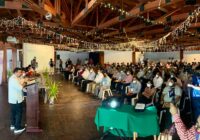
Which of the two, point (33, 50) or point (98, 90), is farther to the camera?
point (33, 50)

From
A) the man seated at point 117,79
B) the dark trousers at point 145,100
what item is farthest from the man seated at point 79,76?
the dark trousers at point 145,100

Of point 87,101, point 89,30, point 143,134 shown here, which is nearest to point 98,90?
point 87,101

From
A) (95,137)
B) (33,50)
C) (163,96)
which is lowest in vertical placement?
(95,137)

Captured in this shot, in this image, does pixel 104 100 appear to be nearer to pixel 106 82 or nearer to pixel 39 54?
pixel 106 82

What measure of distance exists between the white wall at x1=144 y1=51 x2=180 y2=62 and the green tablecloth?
25.3 metres

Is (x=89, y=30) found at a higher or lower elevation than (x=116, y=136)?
higher

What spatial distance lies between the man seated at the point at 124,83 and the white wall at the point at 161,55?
18655 millimetres

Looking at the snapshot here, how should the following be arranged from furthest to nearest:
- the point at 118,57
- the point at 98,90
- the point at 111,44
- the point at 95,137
Answer: the point at 118,57 < the point at 111,44 < the point at 98,90 < the point at 95,137

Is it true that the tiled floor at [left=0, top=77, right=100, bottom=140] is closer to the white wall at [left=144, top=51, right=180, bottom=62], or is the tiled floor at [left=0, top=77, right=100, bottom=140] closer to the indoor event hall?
the indoor event hall

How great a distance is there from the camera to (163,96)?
730 centimetres

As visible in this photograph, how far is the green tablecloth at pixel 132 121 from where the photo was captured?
461 cm

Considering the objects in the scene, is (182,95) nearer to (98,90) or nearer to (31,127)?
(31,127)

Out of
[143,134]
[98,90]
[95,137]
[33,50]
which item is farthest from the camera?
[33,50]

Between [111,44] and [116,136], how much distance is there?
1710 centimetres
